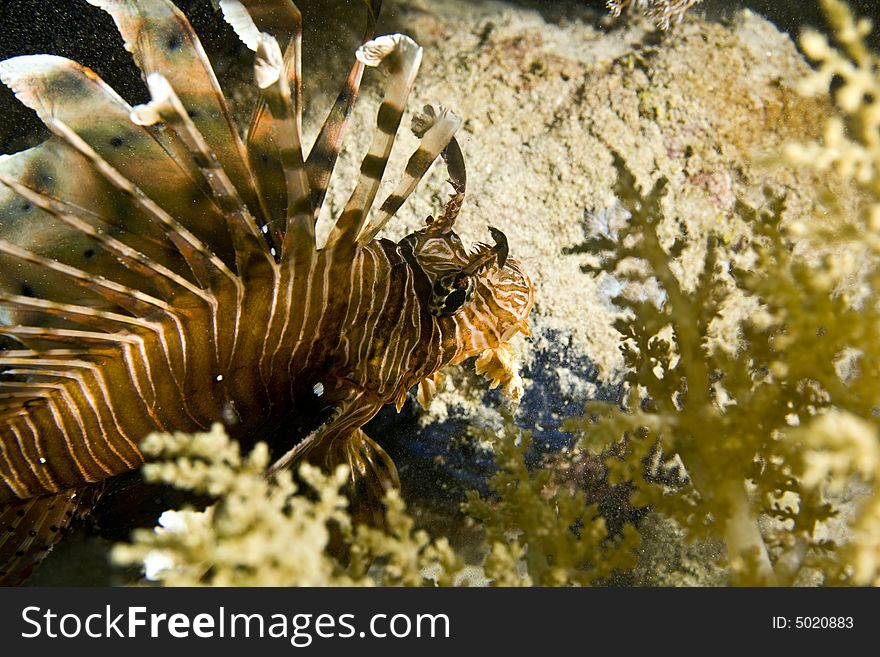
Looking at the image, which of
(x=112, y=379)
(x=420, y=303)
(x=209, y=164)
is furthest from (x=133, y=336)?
(x=420, y=303)

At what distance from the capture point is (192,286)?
2316mm

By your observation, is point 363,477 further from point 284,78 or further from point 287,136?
point 284,78

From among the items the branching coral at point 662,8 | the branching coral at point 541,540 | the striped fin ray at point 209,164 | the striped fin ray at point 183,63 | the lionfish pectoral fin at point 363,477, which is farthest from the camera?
the branching coral at point 662,8

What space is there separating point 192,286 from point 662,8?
346 cm

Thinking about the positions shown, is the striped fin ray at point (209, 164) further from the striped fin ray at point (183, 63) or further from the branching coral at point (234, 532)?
the branching coral at point (234, 532)

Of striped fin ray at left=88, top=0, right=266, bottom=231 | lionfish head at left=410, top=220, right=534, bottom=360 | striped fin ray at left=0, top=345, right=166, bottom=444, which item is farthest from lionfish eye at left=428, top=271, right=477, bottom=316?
striped fin ray at left=0, top=345, right=166, bottom=444

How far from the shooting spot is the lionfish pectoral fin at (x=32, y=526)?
8.30 ft

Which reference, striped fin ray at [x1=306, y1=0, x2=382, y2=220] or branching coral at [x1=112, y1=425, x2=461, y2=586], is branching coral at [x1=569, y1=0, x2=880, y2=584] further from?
striped fin ray at [x1=306, y1=0, x2=382, y2=220]

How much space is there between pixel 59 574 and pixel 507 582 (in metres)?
1.85

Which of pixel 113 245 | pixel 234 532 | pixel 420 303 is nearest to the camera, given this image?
pixel 234 532

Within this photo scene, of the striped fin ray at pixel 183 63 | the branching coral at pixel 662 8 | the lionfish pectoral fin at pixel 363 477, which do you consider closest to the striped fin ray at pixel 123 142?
the striped fin ray at pixel 183 63

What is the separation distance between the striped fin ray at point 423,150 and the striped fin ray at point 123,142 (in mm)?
664

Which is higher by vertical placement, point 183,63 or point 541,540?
point 183,63

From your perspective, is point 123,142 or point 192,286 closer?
point 192,286
